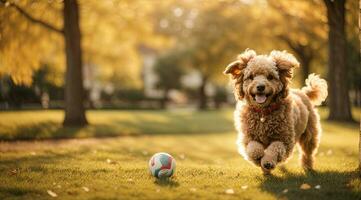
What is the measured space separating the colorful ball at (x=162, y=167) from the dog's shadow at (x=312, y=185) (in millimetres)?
1365

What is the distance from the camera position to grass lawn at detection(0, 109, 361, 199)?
20.1 ft

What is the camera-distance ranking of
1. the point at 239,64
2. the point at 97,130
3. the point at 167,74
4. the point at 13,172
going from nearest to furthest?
the point at 239,64 → the point at 13,172 → the point at 97,130 → the point at 167,74

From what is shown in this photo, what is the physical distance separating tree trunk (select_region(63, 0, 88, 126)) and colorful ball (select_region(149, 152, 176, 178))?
1106 cm

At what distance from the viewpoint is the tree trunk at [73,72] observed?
58.0 feet

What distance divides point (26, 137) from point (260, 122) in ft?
30.4

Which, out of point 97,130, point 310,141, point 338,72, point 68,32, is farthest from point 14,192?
point 338,72

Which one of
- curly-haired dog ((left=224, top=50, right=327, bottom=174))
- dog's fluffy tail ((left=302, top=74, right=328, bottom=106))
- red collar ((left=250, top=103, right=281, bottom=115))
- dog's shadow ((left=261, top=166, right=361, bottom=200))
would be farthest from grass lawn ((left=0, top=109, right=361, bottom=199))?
dog's fluffy tail ((left=302, top=74, right=328, bottom=106))

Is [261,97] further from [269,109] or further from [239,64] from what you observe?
[239,64]

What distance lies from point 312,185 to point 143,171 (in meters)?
2.77

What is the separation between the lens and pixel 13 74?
17.5 metres

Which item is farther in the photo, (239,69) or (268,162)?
(239,69)

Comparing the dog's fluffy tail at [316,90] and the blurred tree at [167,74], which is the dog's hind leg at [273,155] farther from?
the blurred tree at [167,74]

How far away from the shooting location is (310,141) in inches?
345

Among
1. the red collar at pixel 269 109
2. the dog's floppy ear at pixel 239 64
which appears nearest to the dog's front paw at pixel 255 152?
the red collar at pixel 269 109
